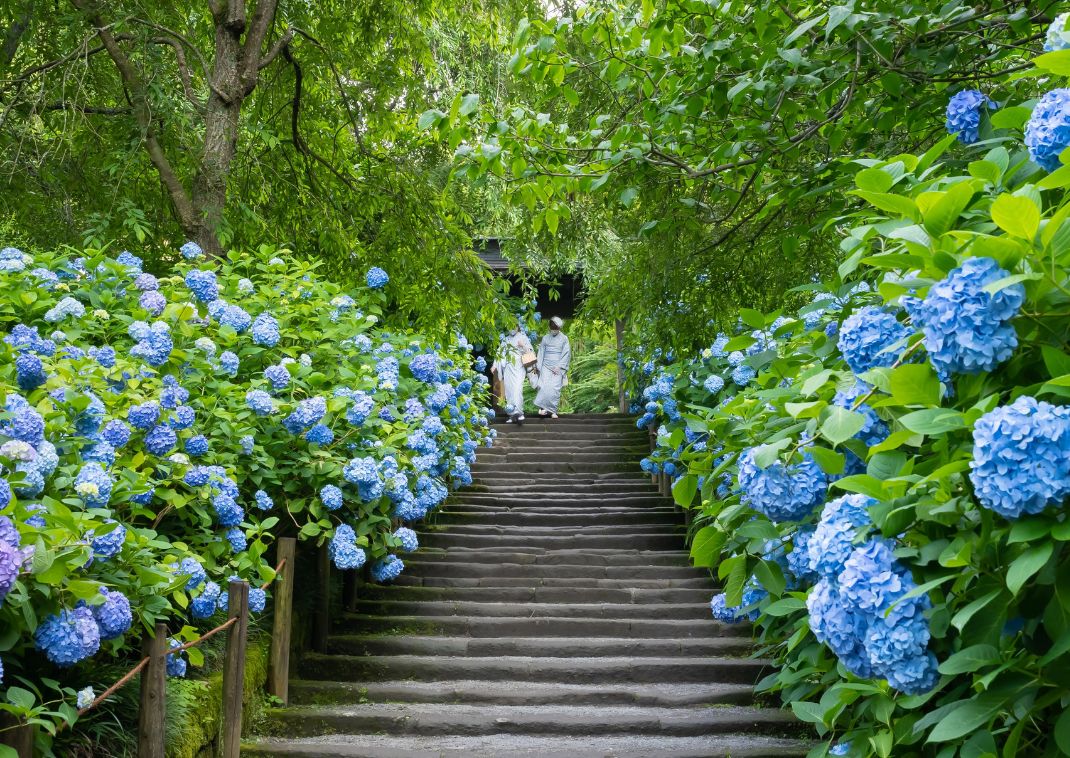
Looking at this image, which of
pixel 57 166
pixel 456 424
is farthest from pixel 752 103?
pixel 57 166

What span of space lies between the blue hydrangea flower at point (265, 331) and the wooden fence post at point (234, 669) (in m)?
1.39

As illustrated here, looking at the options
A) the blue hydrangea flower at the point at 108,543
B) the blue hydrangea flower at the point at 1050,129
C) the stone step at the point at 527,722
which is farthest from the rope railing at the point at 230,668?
the blue hydrangea flower at the point at 1050,129

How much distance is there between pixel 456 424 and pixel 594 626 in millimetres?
2045

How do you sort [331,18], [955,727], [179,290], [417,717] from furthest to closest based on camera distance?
[331,18], [417,717], [179,290], [955,727]

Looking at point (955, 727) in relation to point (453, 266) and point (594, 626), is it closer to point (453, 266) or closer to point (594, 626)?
point (594, 626)

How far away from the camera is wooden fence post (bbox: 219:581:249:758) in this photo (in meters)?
4.47

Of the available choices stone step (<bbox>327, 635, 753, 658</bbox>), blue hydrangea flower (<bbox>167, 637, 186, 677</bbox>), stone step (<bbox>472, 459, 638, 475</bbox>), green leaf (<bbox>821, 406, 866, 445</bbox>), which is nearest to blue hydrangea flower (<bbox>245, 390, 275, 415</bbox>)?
blue hydrangea flower (<bbox>167, 637, 186, 677</bbox>)

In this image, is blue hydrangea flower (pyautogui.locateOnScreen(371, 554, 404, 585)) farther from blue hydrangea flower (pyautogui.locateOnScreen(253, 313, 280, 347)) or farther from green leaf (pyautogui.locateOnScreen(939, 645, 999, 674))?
green leaf (pyautogui.locateOnScreen(939, 645, 999, 674))

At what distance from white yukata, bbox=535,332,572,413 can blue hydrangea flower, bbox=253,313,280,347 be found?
9.46m

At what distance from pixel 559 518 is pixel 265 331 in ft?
16.7

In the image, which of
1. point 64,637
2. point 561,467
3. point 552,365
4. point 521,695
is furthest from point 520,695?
point 552,365

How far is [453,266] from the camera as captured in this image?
8.27m

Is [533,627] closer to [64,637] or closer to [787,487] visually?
[64,637]

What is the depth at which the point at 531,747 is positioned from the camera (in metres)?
5.51
